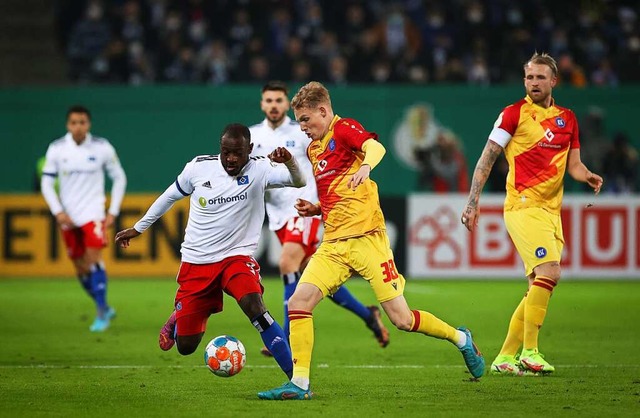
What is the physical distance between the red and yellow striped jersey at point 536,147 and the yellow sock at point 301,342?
7.32 ft

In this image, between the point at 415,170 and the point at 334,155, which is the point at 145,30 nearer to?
the point at 415,170

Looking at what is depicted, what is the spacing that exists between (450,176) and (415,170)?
3.65ft

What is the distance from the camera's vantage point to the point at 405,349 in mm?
11383

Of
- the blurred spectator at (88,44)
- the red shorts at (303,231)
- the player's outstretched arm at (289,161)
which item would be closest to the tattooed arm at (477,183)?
the player's outstretched arm at (289,161)

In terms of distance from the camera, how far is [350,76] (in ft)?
77.9

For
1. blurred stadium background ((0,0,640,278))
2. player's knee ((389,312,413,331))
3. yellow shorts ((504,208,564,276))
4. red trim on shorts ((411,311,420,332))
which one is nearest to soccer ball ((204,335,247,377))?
player's knee ((389,312,413,331))

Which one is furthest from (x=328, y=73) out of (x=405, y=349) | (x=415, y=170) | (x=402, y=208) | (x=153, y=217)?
(x=153, y=217)

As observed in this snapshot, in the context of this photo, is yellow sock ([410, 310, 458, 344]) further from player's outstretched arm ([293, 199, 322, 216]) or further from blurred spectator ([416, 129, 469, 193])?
blurred spectator ([416, 129, 469, 193])

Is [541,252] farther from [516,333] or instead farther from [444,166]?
[444,166]

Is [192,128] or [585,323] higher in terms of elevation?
[192,128]

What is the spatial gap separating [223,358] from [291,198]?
3.08 meters

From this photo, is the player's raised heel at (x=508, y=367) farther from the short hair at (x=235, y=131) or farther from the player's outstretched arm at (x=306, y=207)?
the short hair at (x=235, y=131)

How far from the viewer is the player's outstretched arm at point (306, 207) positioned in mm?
8281

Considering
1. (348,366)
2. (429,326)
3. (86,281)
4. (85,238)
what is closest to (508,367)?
(429,326)
